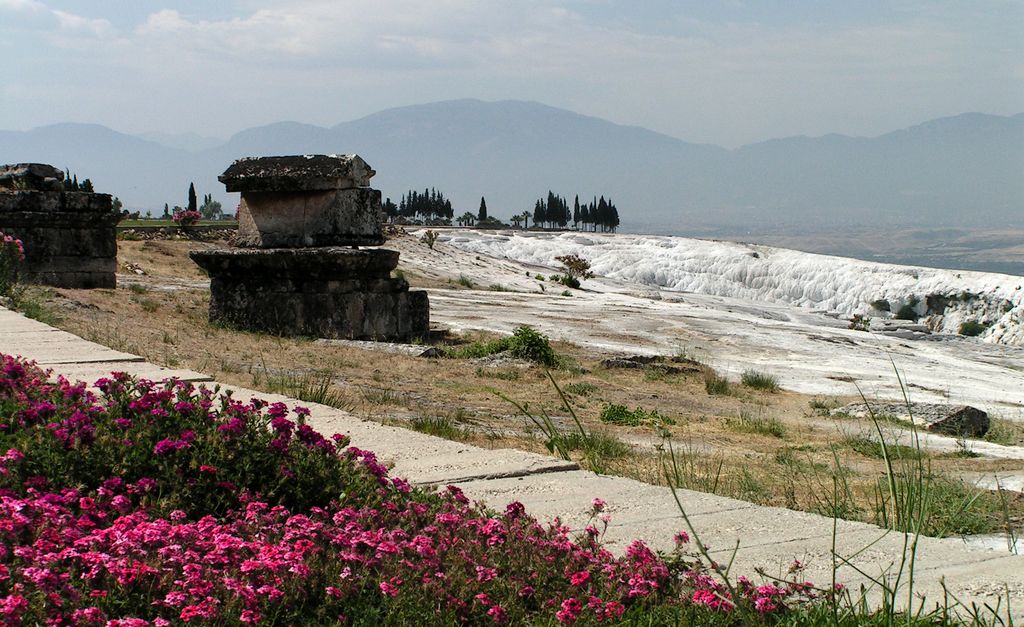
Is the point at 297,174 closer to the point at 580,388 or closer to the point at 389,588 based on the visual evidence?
the point at 580,388

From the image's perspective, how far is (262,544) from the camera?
3180 millimetres

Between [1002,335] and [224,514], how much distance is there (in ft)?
94.9

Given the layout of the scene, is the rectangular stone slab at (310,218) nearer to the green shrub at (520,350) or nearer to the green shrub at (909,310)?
the green shrub at (520,350)

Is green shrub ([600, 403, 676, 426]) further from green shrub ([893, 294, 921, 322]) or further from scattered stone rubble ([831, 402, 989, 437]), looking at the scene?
green shrub ([893, 294, 921, 322])

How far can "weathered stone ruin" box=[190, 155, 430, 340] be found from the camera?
1340 cm

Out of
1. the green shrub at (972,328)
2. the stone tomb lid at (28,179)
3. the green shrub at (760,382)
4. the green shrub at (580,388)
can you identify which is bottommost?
the green shrub at (972,328)

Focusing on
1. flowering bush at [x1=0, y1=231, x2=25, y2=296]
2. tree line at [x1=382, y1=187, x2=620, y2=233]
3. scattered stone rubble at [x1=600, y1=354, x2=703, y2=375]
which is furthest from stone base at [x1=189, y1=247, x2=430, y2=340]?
tree line at [x1=382, y1=187, x2=620, y2=233]

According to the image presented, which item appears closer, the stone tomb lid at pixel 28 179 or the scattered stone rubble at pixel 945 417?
the scattered stone rubble at pixel 945 417

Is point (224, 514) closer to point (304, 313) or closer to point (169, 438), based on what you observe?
point (169, 438)

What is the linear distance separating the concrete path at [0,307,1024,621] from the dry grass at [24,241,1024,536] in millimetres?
456

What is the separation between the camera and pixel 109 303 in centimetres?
1407

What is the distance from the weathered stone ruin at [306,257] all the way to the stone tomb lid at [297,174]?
0.04 ft

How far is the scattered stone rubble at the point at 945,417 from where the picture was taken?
9.87 metres

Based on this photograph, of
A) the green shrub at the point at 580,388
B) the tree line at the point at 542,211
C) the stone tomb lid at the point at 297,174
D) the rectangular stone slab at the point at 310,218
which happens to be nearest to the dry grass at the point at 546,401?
the green shrub at the point at 580,388
